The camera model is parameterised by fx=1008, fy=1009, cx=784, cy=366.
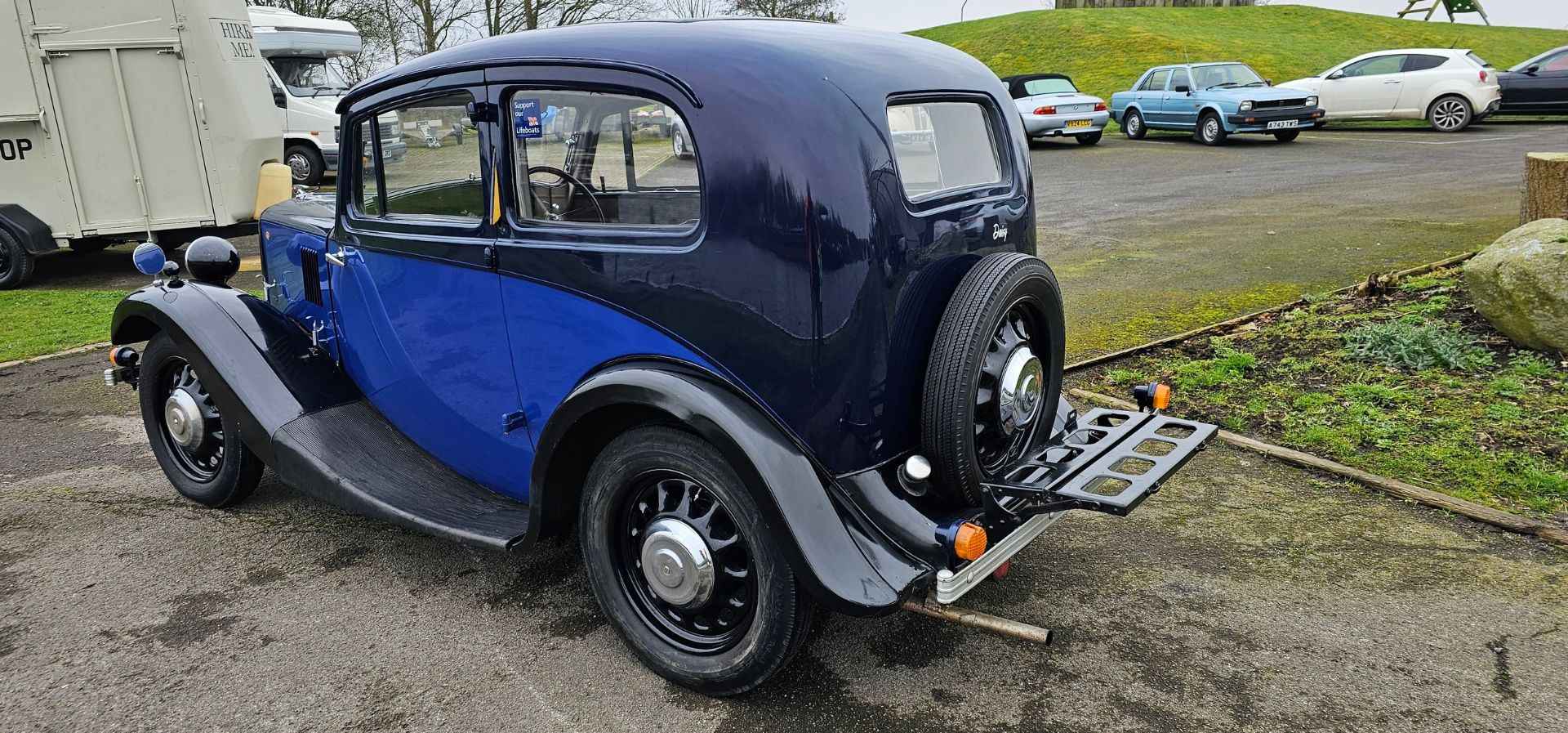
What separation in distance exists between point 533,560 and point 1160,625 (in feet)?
7.15

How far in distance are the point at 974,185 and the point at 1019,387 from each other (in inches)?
26.1

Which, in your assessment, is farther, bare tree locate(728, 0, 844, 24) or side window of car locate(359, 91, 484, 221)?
bare tree locate(728, 0, 844, 24)

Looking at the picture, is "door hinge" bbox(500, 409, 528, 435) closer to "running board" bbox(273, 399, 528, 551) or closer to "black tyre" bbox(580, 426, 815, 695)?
"running board" bbox(273, 399, 528, 551)

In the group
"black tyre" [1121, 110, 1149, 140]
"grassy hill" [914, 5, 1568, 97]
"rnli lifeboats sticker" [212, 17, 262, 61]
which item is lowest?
"black tyre" [1121, 110, 1149, 140]

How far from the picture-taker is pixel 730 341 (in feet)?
9.00

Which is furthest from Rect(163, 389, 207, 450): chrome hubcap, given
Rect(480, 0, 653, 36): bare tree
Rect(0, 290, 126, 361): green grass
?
Rect(480, 0, 653, 36): bare tree

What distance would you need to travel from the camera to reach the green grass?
23.0ft

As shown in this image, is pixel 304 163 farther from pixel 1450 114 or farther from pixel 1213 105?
pixel 1450 114

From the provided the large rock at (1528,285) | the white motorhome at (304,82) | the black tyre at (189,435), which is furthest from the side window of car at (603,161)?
the white motorhome at (304,82)

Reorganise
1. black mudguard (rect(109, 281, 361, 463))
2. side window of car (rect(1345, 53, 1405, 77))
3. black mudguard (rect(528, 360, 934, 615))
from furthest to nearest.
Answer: side window of car (rect(1345, 53, 1405, 77))
black mudguard (rect(109, 281, 361, 463))
black mudguard (rect(528, 360, 934, 615))

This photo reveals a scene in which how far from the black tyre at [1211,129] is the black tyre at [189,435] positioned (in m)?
16.5

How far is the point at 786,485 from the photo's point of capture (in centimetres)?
255

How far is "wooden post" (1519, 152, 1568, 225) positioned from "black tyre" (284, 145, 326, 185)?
50.2ft

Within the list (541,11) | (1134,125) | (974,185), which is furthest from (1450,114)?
(541,11)
